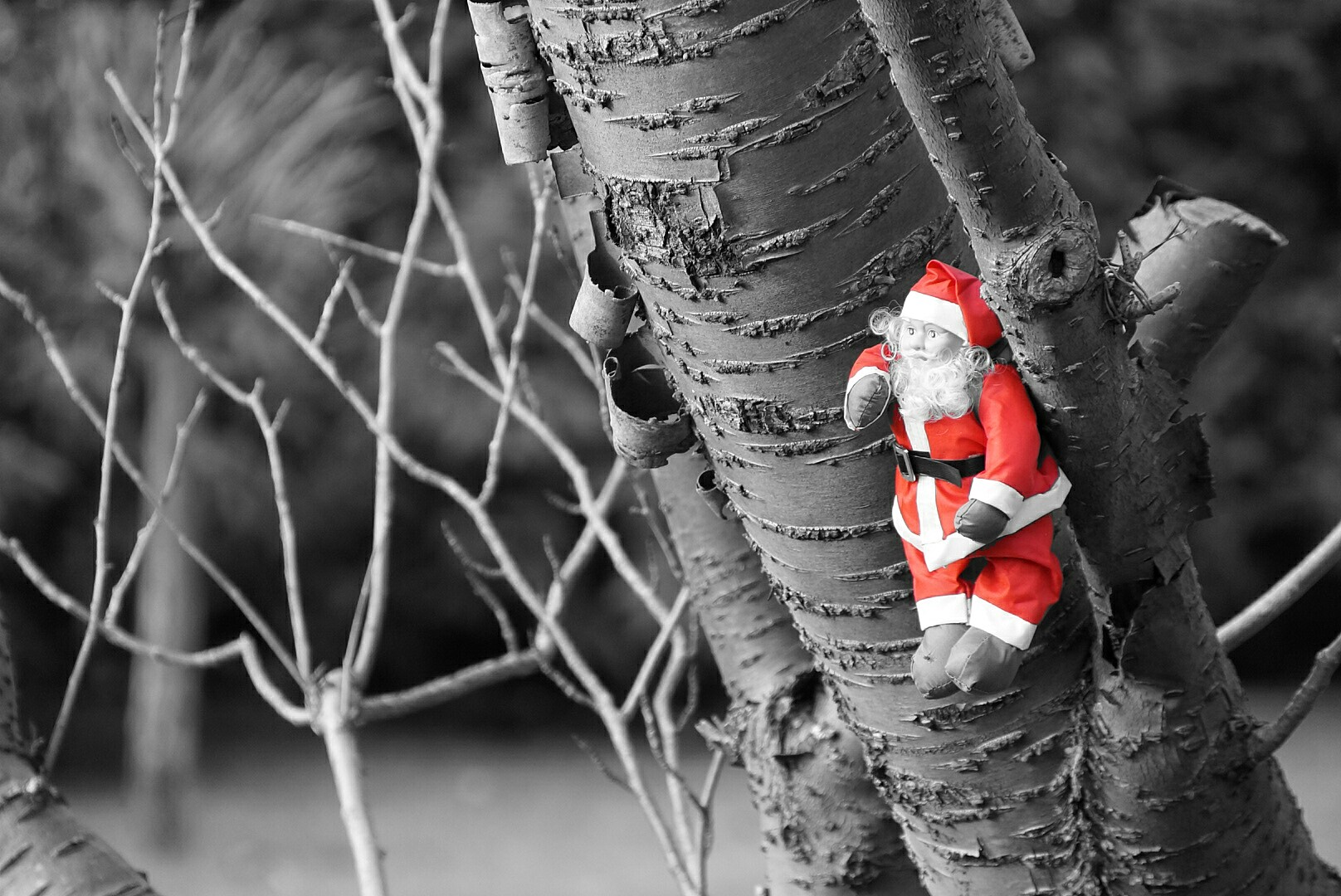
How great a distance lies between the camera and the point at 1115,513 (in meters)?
0.83

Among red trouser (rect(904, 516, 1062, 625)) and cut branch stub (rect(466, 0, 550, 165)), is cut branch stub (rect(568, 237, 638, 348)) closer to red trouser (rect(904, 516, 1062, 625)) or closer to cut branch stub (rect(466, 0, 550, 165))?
cut branch stub (rect(466, 0, 550, 165))

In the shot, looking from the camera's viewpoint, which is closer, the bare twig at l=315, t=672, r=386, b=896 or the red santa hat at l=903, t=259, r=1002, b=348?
the red santa hat at l=903, t=259, r=1002, b=348

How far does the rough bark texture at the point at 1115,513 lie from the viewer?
0.69 m

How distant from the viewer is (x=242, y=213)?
4.94 m

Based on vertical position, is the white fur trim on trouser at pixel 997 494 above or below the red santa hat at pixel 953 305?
below

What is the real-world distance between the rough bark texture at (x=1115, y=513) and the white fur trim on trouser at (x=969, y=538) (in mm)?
17

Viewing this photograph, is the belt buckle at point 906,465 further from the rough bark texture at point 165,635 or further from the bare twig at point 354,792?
the rough bark texture at point 165,635

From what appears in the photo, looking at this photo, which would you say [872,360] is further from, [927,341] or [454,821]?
[454,821]

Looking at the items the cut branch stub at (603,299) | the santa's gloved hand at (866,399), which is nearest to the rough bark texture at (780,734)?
the cut branch stub at (603,299)

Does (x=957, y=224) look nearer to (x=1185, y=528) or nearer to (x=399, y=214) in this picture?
(x=1185, y=528)

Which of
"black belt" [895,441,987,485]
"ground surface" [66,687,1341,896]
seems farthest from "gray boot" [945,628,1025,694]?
"ground surface" [66,687,1341,896]

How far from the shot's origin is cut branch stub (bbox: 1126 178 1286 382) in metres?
1.01

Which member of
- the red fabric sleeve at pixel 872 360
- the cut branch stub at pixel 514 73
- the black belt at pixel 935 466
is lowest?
the black belt at pixel 935 466

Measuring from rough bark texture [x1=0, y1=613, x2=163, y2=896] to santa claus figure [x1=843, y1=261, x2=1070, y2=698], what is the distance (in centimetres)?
87
